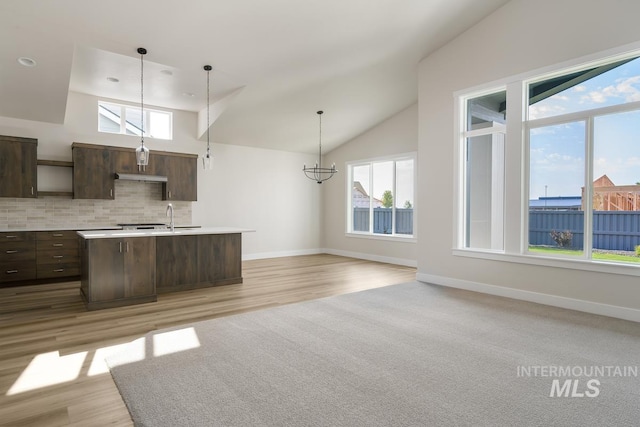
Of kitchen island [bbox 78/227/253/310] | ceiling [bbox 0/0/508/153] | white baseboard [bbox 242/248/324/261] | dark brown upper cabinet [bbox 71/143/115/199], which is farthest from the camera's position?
white baseboard [bbox 242/248/324/261]

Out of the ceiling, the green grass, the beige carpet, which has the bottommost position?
the beige carpet

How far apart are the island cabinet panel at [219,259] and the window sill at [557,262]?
345 cm

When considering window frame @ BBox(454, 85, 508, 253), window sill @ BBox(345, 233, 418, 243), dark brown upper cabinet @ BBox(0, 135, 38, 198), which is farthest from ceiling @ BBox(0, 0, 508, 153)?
window sill @ BBox(345, 233, 418, 243)

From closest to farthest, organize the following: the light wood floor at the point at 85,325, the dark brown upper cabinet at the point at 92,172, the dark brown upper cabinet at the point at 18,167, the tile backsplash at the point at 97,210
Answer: the light wood floor at the point at 85,325
the dark brown upper cabinet at the point at 18,167
the tile backsplash at the point at 97,210
the dark brown upper cabinet at the point at 92,172

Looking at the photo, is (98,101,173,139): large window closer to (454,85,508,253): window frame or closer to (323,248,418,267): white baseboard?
(323,248,418,267): white baseboard

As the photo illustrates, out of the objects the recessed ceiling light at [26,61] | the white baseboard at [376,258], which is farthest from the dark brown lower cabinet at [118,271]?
the white baseboard at [376,258]

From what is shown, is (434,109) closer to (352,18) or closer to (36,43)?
(352,18)

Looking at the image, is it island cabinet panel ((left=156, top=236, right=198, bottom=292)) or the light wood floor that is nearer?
the light wood floor

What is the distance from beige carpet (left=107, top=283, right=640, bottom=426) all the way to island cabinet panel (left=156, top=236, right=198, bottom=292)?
1.72 metres

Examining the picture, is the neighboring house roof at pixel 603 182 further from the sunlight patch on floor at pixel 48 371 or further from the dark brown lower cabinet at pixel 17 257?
the dark brown lower cabinet at pixel 17 257

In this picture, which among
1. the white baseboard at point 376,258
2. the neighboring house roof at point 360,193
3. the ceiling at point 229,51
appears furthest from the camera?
the neighboring house roof at point 360,193

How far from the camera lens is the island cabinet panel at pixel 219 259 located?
552cm

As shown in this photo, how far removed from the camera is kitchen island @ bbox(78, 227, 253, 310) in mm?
4336

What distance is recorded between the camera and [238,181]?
8438mm
